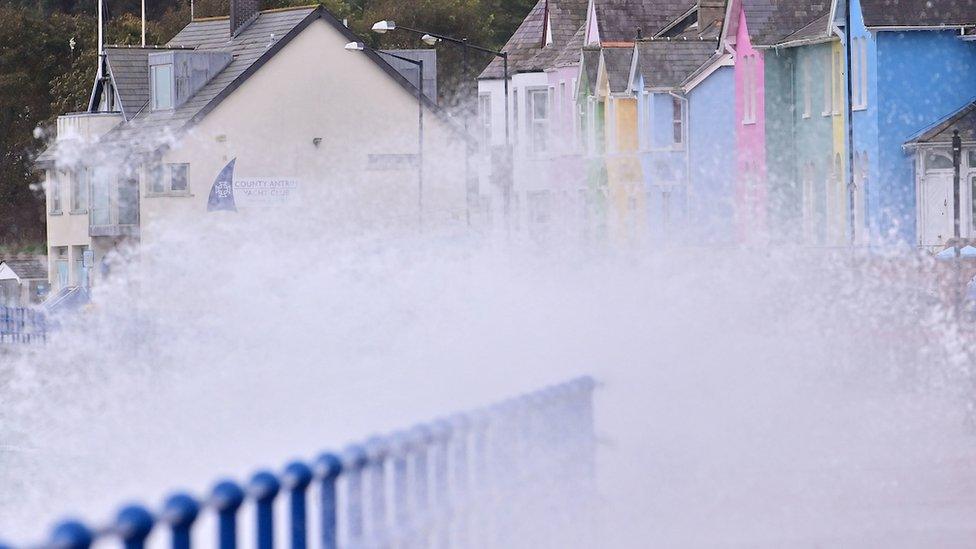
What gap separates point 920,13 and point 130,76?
30.4 metres

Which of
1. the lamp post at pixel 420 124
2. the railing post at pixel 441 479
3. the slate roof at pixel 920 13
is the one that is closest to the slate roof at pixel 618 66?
the lamp post at pixel 420 124

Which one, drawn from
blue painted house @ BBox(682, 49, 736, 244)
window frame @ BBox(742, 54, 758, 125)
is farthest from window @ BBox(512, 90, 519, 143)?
window frame @ BBox(742, 54, 758, 125)

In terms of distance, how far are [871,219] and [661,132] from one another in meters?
16.8

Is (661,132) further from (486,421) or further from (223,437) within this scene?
(486,421)

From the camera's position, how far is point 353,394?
2288 cm

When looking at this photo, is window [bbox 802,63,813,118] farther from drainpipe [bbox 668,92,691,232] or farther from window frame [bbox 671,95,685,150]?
window frame [bbox 671,95,685,150]

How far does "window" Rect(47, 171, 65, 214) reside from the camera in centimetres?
6325

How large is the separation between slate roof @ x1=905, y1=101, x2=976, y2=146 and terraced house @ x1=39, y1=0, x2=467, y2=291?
20.8 m

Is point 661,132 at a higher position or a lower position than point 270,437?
higher

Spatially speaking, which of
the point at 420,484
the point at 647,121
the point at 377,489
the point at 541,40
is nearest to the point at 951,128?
the point at 647,121

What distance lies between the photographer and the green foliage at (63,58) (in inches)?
2975

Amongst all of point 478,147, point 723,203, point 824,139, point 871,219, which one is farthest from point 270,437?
point 478,147

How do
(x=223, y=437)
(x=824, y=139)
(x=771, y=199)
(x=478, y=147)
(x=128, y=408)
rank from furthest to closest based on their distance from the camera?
(x=478, y=147)
(x=771, y=199)
(x=824, y=139)
(x=128, y=408)
(x=223, y=437)

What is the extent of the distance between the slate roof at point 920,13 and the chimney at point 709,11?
1837cm
